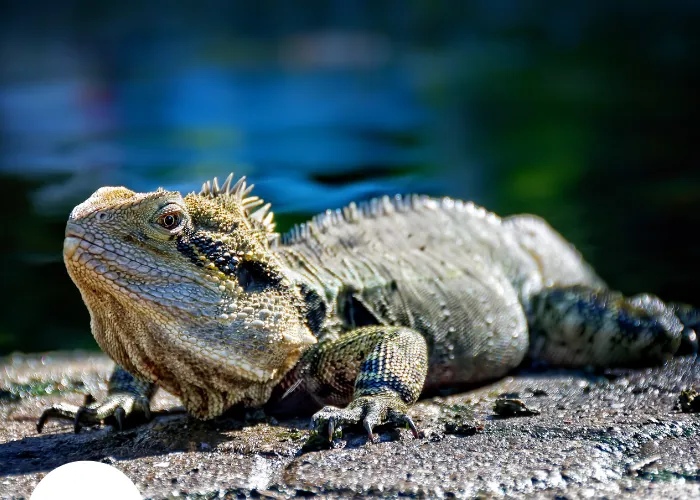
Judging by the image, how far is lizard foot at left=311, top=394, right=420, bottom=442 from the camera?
14.9ft

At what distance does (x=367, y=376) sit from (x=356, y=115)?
15.4 m

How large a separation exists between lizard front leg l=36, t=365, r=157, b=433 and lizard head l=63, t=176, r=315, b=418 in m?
0.50

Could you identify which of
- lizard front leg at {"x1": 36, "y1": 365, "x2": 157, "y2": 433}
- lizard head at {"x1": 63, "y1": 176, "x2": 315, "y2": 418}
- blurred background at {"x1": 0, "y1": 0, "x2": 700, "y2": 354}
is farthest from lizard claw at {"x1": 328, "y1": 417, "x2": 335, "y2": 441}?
blurred background at {"x1": 0, "y1": 0, "x2": 700, "y2": 354}

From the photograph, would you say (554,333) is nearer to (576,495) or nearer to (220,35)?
(576,495)

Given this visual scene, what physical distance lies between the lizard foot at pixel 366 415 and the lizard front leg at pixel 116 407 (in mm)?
1110

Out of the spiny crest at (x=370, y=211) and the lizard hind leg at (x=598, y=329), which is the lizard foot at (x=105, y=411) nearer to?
the spiny crest at (x=370, y=211)

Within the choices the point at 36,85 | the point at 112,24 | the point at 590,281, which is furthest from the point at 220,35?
the point at 590,281

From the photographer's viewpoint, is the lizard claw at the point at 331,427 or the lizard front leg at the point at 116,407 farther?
the lizard front leg at the point at 116,407

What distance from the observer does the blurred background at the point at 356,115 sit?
10.8m

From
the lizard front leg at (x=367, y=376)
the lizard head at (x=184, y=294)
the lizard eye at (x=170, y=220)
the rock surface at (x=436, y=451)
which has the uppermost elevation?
the lizard eye at (x=170, y=220)

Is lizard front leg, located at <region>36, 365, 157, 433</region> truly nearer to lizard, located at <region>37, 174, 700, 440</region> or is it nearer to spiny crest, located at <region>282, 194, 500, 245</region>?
lizard, located at <region>37, 174, 700, 440</region>

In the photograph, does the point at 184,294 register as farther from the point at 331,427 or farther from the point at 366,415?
the point at 366,415

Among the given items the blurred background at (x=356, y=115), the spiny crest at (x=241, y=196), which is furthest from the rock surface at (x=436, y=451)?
the blurred background at (x=356, y=115)

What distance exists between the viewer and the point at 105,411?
5168mm
